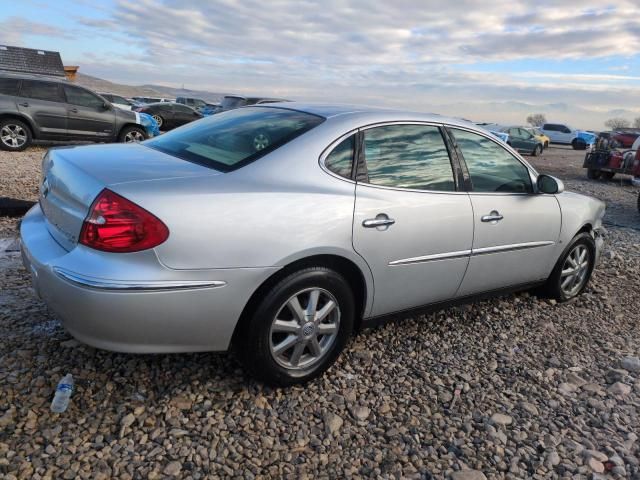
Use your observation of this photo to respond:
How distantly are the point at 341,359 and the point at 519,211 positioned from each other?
1.64 m

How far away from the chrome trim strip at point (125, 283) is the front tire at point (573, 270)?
10.3 feet

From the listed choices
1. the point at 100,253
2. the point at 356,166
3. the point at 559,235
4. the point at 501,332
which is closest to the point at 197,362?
the point at 100,253

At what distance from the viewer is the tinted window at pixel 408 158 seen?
3008mm

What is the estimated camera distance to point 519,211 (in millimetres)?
3686

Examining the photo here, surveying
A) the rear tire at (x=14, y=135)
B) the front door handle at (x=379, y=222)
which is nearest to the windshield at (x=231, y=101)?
the rear tire at (x=14, y=135)

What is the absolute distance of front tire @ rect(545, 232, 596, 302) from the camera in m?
4.30

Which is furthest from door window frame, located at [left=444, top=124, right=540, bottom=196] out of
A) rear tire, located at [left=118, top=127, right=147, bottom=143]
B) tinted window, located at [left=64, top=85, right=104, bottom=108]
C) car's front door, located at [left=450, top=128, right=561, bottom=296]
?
tinted window, located at [left=64, top=85, right=104, bottom=108]

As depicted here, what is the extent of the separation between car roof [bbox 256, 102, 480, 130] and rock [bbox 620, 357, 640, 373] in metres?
1.85

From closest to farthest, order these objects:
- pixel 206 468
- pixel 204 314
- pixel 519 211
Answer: pixel 206 468, pixel 204 314, pixel 519 211

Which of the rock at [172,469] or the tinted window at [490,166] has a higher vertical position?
the tinted window at [490,166]

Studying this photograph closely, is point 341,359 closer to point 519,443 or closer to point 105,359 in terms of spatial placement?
point 519,443

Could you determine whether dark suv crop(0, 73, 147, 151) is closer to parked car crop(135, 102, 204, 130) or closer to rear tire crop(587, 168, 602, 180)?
parked car crop(135, 102, 204, 130)

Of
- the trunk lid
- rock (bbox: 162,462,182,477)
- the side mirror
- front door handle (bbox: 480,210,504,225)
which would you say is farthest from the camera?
the side mirror

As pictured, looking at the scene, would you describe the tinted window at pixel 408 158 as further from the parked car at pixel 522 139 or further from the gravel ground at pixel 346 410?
the parked car at pixel 522 139
